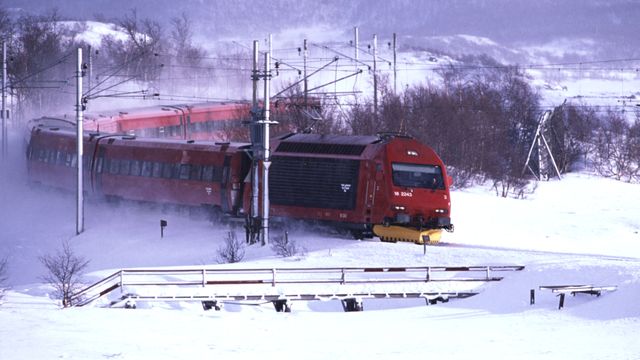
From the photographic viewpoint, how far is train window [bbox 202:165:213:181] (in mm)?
48844

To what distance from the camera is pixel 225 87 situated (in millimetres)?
129375

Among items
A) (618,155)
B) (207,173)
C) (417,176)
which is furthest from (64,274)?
(618,155)

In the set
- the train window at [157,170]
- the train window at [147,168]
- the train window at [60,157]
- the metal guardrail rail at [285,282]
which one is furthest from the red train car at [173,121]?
the metal guardrail rail at [285,282]

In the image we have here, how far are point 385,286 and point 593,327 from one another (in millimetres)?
7505

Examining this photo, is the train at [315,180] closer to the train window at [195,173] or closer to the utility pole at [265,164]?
the train window at [195,173]

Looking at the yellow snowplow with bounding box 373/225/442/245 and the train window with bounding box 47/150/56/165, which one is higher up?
the train window with bounding box 47/150/56/165

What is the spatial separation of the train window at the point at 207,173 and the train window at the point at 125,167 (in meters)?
6.09

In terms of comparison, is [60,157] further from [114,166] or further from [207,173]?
[207,173]

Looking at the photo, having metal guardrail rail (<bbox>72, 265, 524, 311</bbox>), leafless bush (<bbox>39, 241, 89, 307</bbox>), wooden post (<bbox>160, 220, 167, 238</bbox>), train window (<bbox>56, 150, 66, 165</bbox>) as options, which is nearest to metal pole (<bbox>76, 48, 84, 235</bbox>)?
leafless bush (<bbox>39, 241, 89, 307</bbox>)

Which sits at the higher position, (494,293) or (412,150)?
(412,150)

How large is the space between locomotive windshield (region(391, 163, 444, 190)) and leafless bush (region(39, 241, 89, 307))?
1131 cm

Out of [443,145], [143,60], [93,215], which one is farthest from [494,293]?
[143,60]

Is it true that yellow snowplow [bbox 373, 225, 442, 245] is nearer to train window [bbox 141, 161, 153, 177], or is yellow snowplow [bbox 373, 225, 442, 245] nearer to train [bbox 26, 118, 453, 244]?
train [bbox 26, 118, 453, 244]

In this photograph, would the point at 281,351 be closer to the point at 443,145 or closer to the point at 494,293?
the point at 494,293
